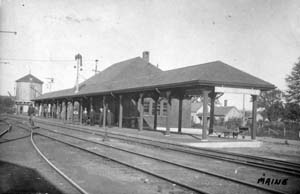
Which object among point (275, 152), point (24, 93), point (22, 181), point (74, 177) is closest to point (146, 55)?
point (275, 152)

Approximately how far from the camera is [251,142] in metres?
17.6

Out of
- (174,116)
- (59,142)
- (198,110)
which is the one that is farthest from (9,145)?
(198,110)

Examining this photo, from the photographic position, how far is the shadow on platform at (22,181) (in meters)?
5.99

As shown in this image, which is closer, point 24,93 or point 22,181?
point 22,181

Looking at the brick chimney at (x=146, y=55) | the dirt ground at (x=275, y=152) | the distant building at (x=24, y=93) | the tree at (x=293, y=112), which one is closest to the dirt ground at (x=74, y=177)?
the dirt ground at (x=275, y=152)

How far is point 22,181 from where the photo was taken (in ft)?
22.0

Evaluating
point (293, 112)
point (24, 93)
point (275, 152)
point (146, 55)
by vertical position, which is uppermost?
point (146, 55)

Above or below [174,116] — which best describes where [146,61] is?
above

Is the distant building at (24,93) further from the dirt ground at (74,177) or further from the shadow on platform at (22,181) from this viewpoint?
the shadow on platform at (22,181)

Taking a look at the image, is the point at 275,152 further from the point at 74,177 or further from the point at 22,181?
the point at 22,181

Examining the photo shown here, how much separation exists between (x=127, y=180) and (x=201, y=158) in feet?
16.0

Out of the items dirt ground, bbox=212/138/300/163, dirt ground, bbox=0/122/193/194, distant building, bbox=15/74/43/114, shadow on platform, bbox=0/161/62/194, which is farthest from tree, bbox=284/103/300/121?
distant building, bbox=15/74/43/114

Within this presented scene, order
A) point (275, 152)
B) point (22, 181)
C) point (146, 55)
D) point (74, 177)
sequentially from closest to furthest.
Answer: point (22, 181)
point (74, 177)
point (275, 152)
point (146, 55)

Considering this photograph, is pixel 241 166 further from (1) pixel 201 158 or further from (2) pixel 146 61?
(2) pixel 146 61
